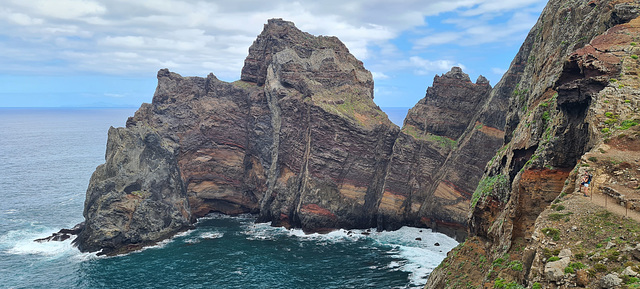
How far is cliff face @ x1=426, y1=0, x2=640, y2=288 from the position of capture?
22.7m

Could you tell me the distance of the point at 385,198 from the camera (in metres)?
88.6

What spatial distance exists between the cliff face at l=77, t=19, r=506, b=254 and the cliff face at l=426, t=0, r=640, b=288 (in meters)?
37.0

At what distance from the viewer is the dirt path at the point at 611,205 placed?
22109 millimetres

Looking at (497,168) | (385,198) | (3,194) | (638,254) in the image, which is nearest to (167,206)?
(385,198)

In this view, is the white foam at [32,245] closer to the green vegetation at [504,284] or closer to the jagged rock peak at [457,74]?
the green vegetation at [504,284]

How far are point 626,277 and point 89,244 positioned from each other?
80420 millimetres

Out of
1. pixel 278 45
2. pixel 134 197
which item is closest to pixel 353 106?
pixel 278 45

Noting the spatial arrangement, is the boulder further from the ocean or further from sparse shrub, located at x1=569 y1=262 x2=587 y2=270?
the ocean

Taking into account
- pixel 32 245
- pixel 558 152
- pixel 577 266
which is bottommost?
pixel 32 245

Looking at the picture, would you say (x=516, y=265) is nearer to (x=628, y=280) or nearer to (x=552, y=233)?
(x=552, y=233)

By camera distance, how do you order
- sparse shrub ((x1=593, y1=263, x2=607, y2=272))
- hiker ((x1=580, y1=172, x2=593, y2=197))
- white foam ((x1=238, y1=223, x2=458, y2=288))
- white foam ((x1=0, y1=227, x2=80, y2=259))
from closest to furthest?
sparse shrub ((x1=593, y1=263, x2=607, y2=272)), hiker ((x1=580, y1=172, x2=593, y2=197)), white foam ((x1=238, y1=223, x2=458, y2=288)), white foam ((x1=0, y1=227, x2=80, y2=259))

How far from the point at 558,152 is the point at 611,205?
9807 mm

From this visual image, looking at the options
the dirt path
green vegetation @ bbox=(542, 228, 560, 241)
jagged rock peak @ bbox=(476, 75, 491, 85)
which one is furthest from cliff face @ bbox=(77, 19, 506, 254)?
green vegetation @ bbox=(542, 228, 560, 241)

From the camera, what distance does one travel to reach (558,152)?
3241 cm
